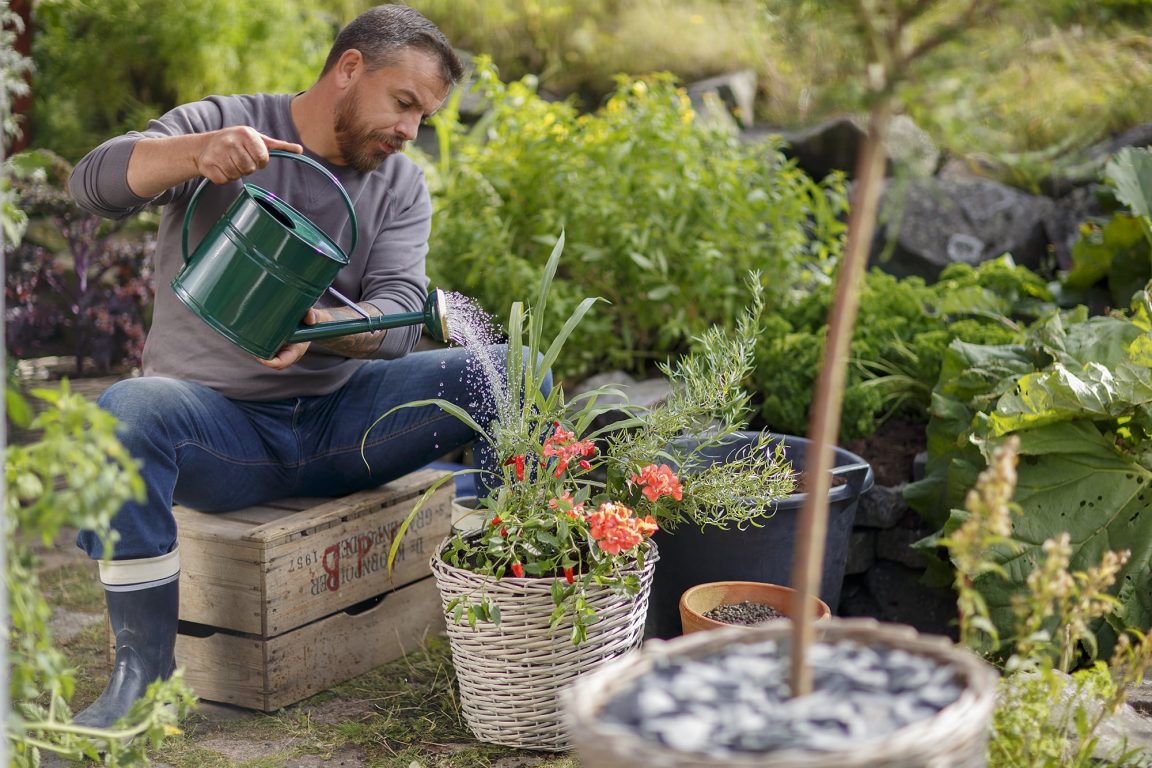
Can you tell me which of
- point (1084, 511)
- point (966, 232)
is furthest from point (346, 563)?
point (966, 232)

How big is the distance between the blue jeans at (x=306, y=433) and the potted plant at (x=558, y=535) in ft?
0.78

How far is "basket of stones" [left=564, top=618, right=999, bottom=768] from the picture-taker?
99 cm

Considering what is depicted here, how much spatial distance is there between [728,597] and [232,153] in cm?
121

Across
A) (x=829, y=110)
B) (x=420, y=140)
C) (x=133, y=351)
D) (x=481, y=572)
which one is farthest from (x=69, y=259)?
(x=829, y=110)

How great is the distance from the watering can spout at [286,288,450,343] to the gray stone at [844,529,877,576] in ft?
3.91

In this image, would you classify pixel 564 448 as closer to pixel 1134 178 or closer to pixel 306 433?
pixel 306 433

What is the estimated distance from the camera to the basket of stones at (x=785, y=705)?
985 mm

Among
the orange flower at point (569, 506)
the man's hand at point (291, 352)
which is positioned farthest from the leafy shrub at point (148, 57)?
the orange flower at point (569, 506)

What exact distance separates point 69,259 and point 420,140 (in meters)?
1.71

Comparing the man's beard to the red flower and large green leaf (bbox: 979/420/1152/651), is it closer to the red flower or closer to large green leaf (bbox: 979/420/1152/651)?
the red flower

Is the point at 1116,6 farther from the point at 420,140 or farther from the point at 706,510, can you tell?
the point at 420,140

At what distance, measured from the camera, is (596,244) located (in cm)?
326

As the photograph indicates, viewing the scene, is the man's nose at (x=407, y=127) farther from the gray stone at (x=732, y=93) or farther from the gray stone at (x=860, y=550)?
the gray stone at (x=732, y=93)

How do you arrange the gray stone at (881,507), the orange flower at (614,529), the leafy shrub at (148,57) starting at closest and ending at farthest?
the orange flower at (614,529) < the gray stone at (881,507) < the leafy shrub at (148,57)
